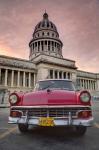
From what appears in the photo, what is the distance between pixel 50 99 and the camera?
414cm

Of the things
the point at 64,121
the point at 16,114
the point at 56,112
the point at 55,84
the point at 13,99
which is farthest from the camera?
the point at 55,84

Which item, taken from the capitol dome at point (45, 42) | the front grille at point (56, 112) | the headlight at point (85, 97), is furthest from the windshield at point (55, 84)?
the capitol dome at point (45, 42)

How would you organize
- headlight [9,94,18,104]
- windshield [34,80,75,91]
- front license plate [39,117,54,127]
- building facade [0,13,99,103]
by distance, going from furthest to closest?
1. building facade [0,13,99,103]
2. windshield [34,80,75,91]
3. headlight [9,94,18,104]
4. front license plate [39,117,54,127]

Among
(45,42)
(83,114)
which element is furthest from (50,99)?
(45,42)

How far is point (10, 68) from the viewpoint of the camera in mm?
45844

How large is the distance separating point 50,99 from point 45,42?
6170 centimetres

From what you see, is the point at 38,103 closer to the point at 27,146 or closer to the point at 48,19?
the point at 27,146

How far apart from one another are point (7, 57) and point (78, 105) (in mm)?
44866

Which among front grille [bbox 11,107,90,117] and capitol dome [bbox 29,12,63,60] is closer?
front grille [bbox 11,107,90,117]

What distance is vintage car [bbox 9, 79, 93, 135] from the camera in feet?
12.6

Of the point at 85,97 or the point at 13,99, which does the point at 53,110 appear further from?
the point at 13,99

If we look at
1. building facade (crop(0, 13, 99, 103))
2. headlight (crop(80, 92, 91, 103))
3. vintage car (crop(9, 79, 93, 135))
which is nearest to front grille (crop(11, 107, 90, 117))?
vintage car (crop(9, 79, 93, 135))

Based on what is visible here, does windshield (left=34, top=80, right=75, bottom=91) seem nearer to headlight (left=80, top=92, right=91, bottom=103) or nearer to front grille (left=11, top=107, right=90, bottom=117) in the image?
headlight (left=80, top=92, right=91, bottom=103)

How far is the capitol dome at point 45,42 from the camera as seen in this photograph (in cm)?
6309
